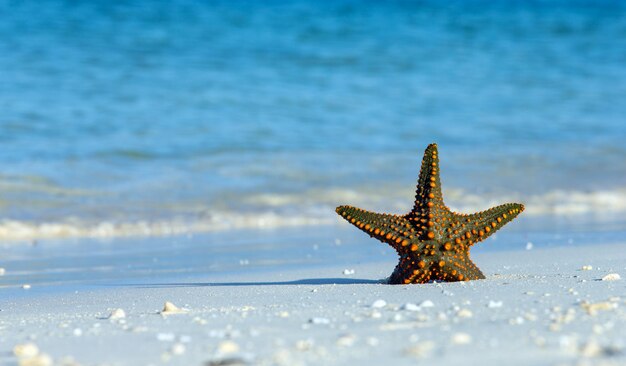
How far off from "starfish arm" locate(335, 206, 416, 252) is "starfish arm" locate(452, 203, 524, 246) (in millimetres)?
255

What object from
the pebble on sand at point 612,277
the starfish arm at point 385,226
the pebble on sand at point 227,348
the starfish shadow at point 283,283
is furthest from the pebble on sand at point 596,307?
the starfish shadow at point 283,283

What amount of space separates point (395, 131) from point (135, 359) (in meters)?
12.2

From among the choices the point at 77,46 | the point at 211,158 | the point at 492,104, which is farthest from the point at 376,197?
the point at 77,46

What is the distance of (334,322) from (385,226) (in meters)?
1.29

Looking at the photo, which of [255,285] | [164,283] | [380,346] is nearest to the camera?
[380,346]

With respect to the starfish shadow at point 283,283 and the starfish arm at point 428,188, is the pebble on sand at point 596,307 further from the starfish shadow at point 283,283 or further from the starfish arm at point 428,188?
the starfish shadow at point 283,283

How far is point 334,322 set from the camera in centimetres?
368

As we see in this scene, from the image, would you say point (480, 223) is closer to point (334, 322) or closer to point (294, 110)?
point (334, 322)

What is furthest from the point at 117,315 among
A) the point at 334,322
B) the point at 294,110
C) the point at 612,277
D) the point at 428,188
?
the point at 294,110

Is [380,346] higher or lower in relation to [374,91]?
lower

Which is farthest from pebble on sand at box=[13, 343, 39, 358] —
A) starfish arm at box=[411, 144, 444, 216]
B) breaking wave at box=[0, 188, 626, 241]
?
breaking wave at box=[0, 188, 626, 241]

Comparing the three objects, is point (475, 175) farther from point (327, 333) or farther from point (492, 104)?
point (327, 333)

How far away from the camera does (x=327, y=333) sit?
344 centimetres

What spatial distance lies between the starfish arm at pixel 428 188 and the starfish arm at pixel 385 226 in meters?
0.11
